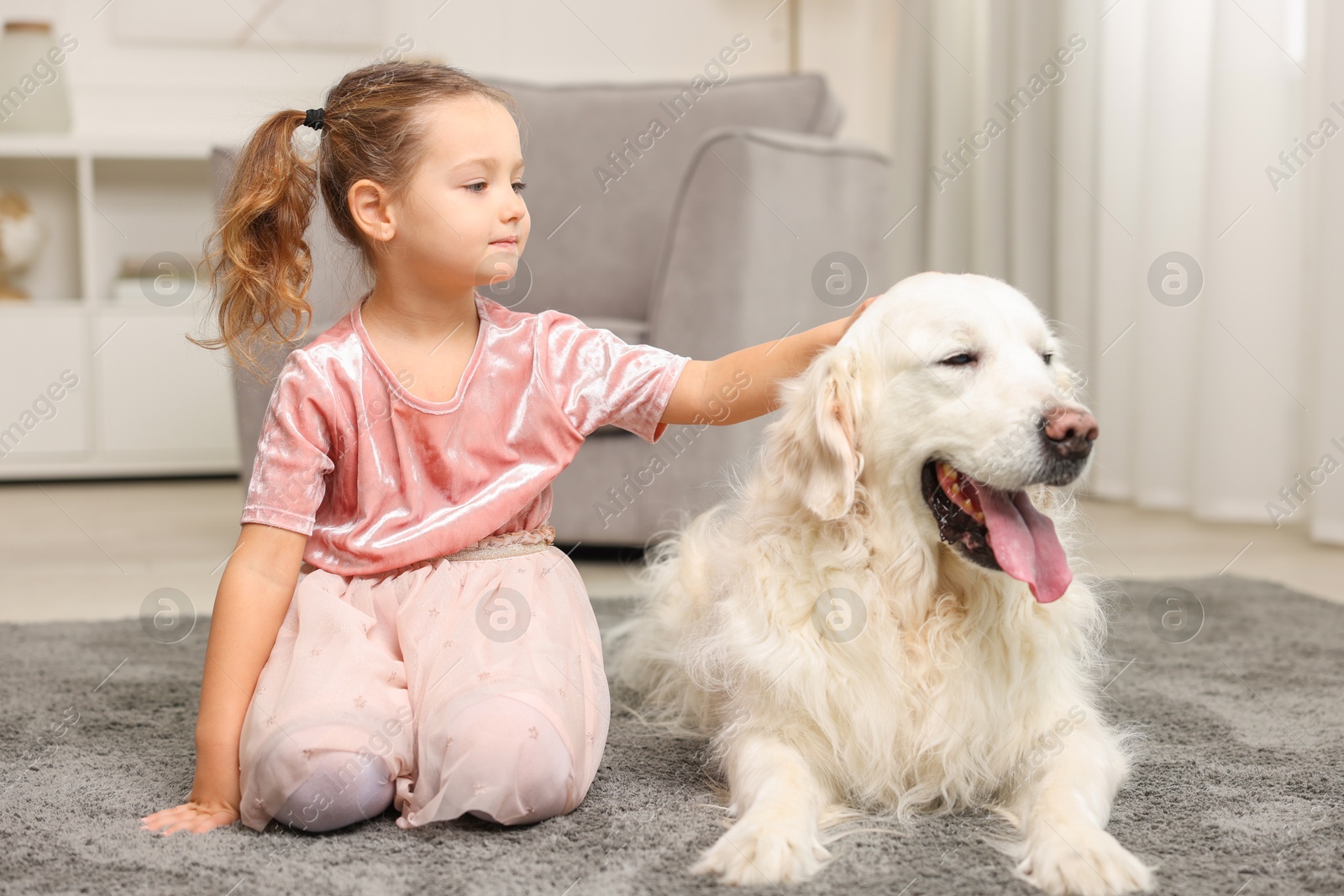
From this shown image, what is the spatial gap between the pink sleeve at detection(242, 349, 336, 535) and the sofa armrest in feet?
4.09

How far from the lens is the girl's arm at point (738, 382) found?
134 cm

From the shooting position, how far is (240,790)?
118 cm

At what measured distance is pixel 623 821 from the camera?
1.15 metres

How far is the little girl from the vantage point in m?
1.13

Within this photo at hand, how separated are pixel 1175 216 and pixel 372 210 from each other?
2.86 m

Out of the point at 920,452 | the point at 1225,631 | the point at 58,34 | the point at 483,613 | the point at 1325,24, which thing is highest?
the point at 58,34

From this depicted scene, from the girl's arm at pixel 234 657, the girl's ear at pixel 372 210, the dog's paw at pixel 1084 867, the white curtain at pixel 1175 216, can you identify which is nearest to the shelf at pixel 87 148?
the white curtain at pixel 1175 216

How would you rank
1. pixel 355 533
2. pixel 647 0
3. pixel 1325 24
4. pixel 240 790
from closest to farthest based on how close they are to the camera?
1. pixel 240 790
2. pixel 355 533
3. pixel 1325 24
4. pixel 647 0

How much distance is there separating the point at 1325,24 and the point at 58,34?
4539 millimetres

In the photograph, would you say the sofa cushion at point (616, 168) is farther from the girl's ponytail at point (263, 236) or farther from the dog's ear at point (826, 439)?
the dog's ear at point (826, 439)

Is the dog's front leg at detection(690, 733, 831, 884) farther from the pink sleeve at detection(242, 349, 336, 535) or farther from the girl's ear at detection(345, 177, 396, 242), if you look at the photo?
the girl's ear at detection(345, 177, 396, 242)

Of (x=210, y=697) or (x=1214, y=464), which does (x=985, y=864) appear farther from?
(x=1214, y=464)

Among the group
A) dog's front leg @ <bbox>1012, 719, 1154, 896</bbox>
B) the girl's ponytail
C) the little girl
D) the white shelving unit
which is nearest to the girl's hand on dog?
the little girl

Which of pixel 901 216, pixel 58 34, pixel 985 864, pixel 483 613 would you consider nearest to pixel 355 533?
pixel 483 613
